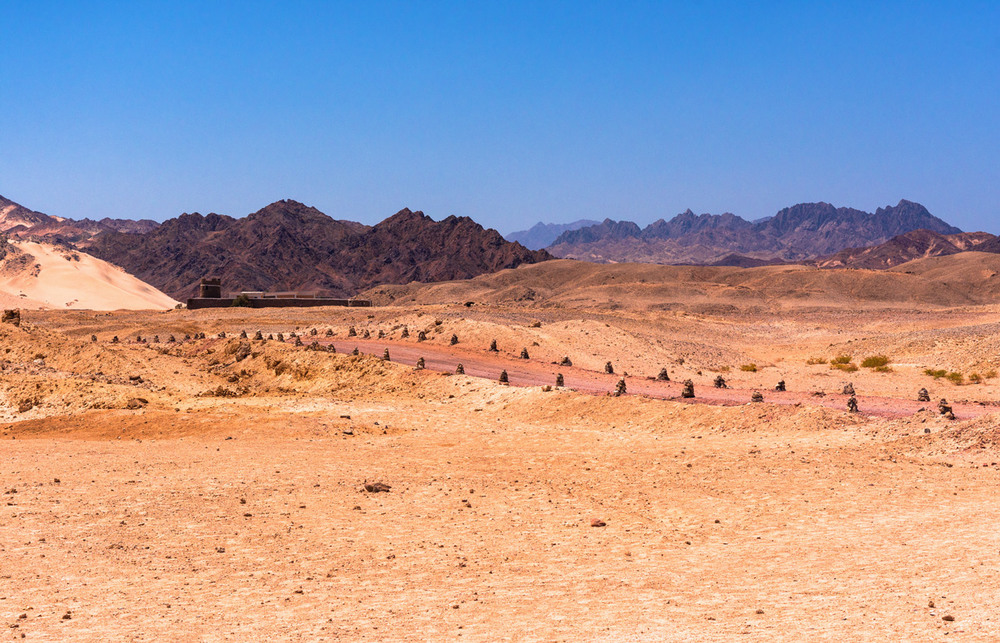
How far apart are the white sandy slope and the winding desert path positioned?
188 ft

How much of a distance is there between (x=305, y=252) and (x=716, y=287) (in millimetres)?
94830

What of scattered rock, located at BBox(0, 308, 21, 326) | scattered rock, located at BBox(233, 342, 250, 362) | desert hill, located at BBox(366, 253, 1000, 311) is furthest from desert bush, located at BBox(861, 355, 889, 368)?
desert hill, located at BBox(366, 253, 1000, 311)

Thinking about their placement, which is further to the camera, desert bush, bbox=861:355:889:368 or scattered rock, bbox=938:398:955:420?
desert bush, bbox=861:355:889:368

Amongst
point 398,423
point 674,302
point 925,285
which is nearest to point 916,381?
point 398,423

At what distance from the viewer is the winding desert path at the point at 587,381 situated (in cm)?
1847

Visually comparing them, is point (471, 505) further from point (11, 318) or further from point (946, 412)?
point (11, 318)

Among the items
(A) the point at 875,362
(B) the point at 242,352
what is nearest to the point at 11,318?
(B) the point at 242,352

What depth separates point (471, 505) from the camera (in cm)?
1185

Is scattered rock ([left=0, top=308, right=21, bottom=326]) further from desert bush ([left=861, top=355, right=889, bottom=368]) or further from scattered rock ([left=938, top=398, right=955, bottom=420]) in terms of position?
desert bush ([left=861, top=355, right=889, bottom=368])

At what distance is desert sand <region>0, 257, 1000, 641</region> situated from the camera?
25.2ft

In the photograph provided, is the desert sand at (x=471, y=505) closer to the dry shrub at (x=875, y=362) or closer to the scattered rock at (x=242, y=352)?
the scattered rock at (x=242, y=352)

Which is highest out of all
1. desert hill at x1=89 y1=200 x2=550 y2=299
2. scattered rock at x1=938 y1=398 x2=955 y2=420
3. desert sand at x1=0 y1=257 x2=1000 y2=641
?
desert hill at x1=89 y1=200 x2=550 y2=299

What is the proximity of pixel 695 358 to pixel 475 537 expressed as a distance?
28.0 m

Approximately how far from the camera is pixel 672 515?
11250 mm
